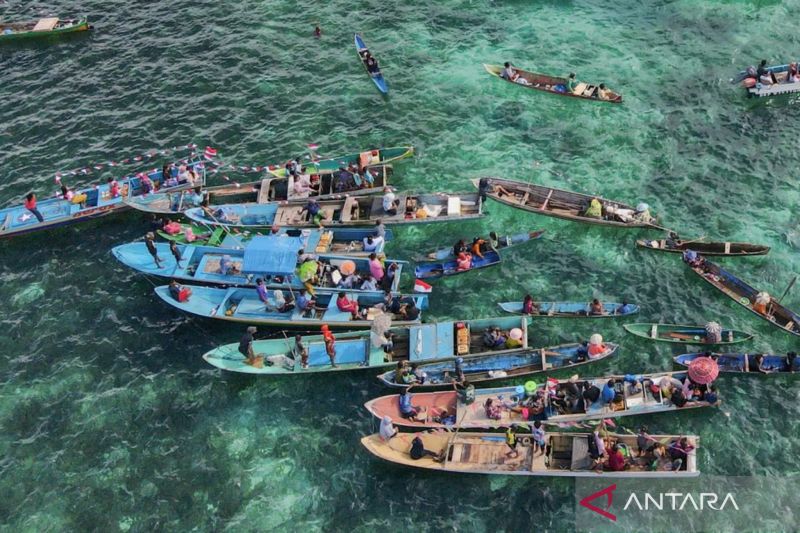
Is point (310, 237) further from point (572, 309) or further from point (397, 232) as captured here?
point (572, 309)

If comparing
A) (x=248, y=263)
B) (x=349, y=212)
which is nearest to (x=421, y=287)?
(x=349, y=212)

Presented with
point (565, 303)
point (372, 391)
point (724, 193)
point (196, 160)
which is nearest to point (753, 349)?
point (565, 303)

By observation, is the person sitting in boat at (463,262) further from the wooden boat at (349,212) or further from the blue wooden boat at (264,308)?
the wooden boat at (349,212)

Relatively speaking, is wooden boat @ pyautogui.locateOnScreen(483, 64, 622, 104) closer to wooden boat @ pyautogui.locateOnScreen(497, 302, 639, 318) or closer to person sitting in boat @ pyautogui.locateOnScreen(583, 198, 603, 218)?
person sitting in boat @ pyautogui.locateOnScreen(583, 198, 603, 218)

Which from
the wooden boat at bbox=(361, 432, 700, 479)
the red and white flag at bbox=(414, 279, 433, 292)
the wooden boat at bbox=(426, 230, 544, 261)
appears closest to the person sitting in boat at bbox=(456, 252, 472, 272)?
the wooden boat at bbox=(426, 230, 544, 261)

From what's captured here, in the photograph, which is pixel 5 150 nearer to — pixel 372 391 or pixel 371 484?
pixel 372 391
